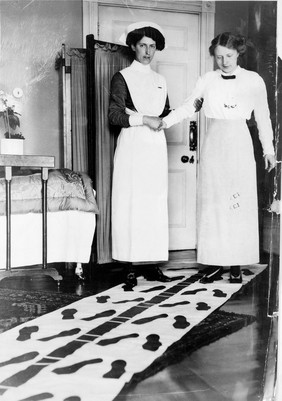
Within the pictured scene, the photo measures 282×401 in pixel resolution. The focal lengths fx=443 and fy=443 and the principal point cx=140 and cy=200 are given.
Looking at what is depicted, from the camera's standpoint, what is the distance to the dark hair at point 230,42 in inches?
77.8

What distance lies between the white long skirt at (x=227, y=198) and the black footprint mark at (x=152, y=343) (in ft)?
2.18

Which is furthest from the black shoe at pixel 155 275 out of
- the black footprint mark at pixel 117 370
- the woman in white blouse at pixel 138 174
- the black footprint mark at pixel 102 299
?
the black footprint mark at pixel 117 370

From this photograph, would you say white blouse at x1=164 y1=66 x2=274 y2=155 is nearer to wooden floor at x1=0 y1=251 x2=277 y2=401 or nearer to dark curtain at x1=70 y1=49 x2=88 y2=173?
dark curtain at x1=70 y1=49 x2=88 y2=173

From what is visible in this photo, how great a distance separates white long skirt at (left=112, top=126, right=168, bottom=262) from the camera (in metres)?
2.60

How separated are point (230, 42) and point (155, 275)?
4.62 feet

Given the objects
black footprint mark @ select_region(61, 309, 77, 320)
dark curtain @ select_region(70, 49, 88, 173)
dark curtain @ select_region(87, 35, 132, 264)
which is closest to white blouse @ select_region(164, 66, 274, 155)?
dark curtain @ select_region(87, 35, 132, 264)

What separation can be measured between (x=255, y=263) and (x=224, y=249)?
0.78 feet

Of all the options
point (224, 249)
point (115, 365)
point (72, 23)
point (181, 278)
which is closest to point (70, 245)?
point (181, 278)

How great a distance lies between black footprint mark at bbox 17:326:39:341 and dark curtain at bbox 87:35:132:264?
2.68 feet

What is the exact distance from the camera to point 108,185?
2.68 metres

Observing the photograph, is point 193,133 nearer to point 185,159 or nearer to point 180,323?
point 185,159

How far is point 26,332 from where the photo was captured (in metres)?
1.95

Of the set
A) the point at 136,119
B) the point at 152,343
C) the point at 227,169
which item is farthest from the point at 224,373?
the point at 136,119

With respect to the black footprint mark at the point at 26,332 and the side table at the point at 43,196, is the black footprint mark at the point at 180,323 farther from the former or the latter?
the side table at the point at 43,196
